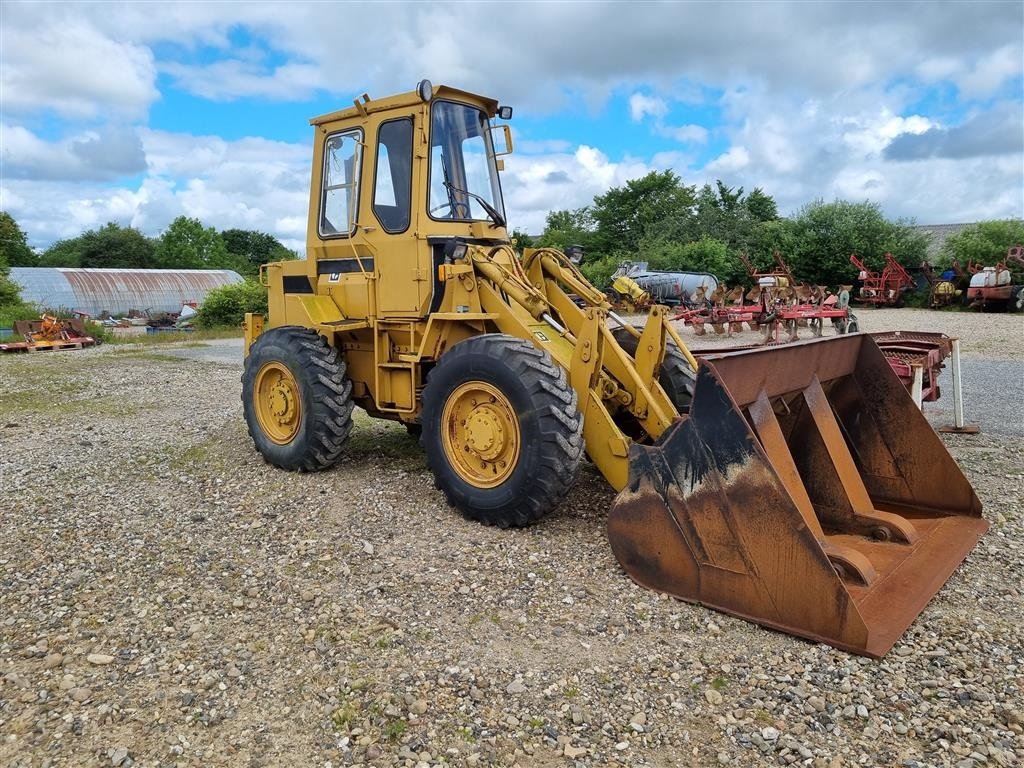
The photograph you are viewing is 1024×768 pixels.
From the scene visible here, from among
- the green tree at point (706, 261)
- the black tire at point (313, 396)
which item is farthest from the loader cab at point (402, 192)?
the green tree at point (706, 261)

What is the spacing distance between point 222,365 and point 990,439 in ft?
46.2

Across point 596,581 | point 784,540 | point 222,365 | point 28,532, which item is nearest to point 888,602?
point 784,540

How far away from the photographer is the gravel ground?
2896 mm

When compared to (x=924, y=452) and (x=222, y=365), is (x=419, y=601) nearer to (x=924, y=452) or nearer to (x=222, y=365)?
(x=924, y=452)

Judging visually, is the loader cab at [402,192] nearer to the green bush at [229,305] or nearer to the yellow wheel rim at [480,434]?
the yellow wheel rim at [480,434]

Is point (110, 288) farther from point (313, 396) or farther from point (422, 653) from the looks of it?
point (422, 653)

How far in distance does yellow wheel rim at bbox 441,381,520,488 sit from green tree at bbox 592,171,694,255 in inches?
1458

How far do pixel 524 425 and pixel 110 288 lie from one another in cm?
4055

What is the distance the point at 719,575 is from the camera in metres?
3.79

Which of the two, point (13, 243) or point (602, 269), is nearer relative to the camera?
point (602, 269)

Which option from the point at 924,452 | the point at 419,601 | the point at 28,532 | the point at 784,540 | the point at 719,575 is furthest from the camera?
the point at 28,532

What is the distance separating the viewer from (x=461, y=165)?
6.30 meters

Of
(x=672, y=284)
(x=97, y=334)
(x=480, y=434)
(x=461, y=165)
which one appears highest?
(x=461, y=165)

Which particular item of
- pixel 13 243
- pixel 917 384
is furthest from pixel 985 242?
pixel 13 243
